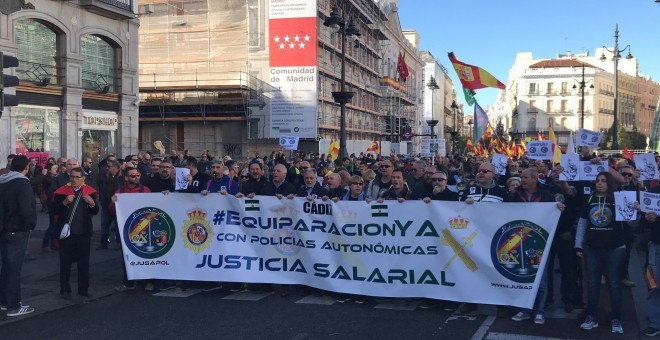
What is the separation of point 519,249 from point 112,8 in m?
20.0

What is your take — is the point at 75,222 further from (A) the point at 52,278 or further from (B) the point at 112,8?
(B) the point at 112,8

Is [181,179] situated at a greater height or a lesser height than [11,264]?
greater

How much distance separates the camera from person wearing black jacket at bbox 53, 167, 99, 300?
7.68m

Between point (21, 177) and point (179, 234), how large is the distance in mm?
2090

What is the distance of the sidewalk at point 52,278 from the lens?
759 cm

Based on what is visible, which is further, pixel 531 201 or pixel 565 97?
pixel 565 97

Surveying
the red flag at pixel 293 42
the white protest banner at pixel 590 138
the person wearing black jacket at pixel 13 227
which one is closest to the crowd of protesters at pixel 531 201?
the person wearing black jacket at pixel 13 227

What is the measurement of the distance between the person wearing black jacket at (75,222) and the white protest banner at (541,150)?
878cm

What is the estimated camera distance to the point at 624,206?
242 inches

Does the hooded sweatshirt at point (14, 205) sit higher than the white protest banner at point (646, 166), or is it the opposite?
the white protest banner at point (646, 166)

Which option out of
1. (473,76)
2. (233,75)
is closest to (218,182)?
(473,76)

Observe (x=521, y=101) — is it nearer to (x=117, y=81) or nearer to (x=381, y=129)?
(x=381, y=129)

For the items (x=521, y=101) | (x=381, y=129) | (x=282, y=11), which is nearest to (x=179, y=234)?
(x=282, y=11)

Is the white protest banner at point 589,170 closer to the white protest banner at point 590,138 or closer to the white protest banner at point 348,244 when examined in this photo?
the white protest banner at point 348,244
